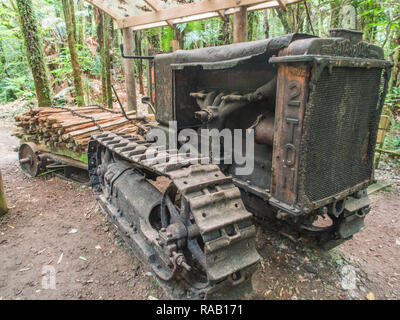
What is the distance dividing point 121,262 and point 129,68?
5656 mm

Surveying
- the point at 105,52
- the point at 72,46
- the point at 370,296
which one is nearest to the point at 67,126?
the point at 72,46

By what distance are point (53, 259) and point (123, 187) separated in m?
1.11

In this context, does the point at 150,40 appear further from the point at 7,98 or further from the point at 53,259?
the point at 53,259

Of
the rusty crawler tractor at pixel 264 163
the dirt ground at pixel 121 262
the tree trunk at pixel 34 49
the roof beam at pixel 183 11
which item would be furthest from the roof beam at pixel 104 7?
the dirt ground at pixel 121 262

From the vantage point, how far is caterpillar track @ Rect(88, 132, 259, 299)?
2.18m

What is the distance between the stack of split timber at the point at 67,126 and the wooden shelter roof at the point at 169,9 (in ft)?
7.38

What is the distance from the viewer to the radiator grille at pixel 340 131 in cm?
227

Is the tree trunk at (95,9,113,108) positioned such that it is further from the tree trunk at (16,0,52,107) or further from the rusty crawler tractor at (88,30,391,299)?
the rusty crawler tractor at (88,30,391,299)

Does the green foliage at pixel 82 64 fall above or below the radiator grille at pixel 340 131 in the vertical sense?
above

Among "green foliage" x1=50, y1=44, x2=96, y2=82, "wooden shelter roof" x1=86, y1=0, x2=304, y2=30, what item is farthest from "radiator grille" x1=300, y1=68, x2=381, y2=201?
"green foliage" x1=50, y1=44, x2=96, y2=82

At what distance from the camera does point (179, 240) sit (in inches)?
97.2

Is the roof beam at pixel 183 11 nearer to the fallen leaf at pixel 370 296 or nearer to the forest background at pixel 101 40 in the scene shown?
the forest background at pixel 101 40

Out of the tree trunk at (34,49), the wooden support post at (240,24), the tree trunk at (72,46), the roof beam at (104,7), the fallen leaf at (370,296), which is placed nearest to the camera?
the fallen leaf at (370,296)

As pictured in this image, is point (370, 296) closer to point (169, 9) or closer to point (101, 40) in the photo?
point (169, 9)
